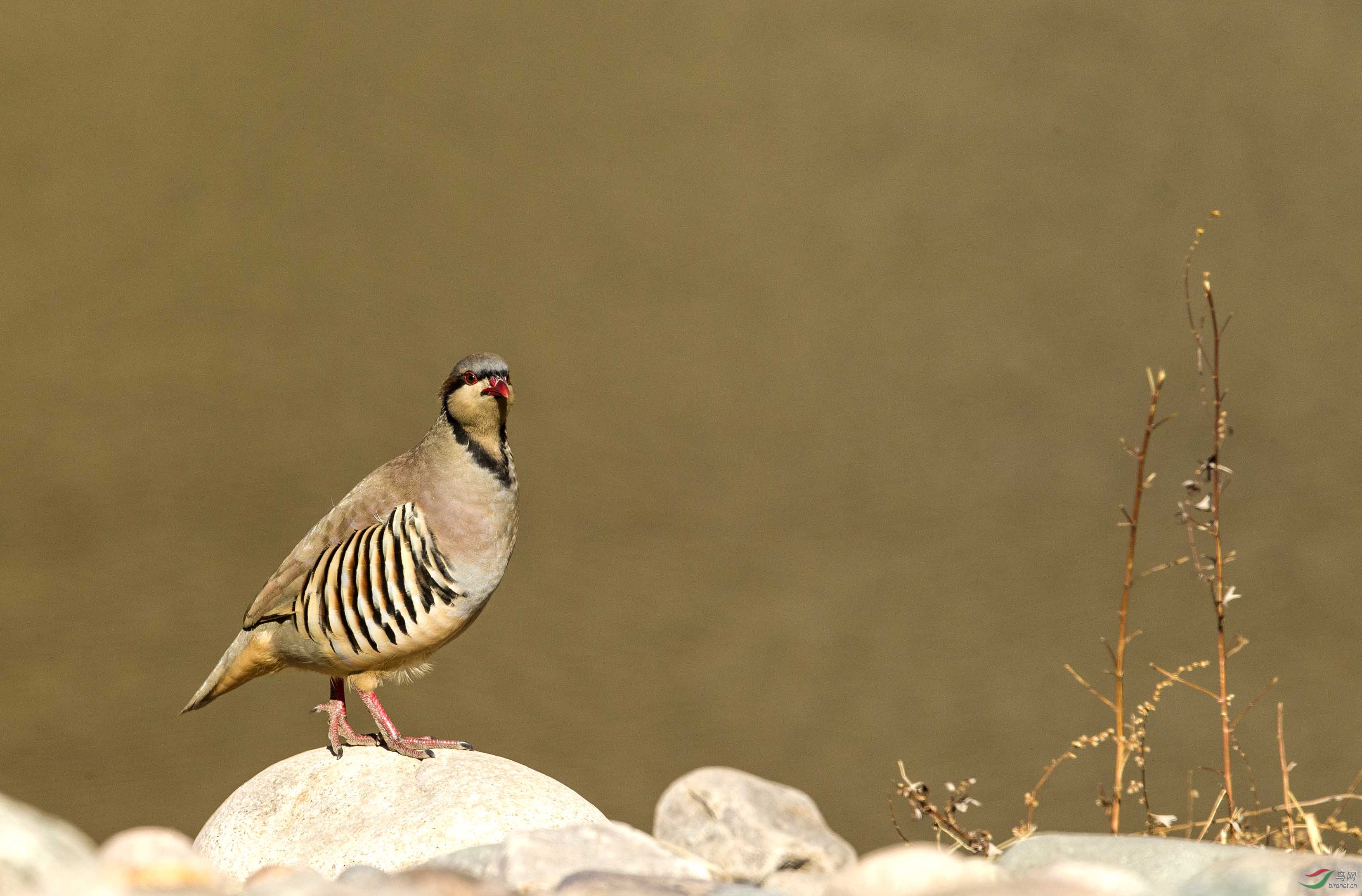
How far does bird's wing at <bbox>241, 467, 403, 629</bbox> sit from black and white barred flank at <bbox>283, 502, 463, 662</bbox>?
3cm

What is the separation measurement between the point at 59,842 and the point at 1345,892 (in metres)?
1.40

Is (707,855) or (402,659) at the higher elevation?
(402,659)

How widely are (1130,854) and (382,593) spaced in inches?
50.4

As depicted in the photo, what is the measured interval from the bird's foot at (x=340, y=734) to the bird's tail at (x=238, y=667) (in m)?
0.14

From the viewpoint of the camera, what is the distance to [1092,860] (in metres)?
1.72

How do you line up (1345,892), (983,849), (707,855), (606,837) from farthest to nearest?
(707,855) → (983,849) → (606,837) → (1345,892)

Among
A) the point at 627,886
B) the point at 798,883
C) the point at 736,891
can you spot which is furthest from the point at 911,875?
the point at 798,883

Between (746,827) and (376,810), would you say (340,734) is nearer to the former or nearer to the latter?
(376,810)

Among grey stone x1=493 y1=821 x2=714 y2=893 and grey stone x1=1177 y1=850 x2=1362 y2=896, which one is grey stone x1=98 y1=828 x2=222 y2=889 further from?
grey stone x1=1177 y1=850 x2=1362 y2=896

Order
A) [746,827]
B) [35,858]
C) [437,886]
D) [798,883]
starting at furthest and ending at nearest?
[746,827] → [798,883] → [437,886] → [35,858]

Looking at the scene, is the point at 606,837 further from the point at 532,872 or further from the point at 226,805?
the point at 226,805

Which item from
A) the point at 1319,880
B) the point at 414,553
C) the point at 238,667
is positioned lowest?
the point at 1319,880

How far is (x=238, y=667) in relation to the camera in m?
2.49

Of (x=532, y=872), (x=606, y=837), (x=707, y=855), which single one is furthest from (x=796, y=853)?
(x=532, y=872)
